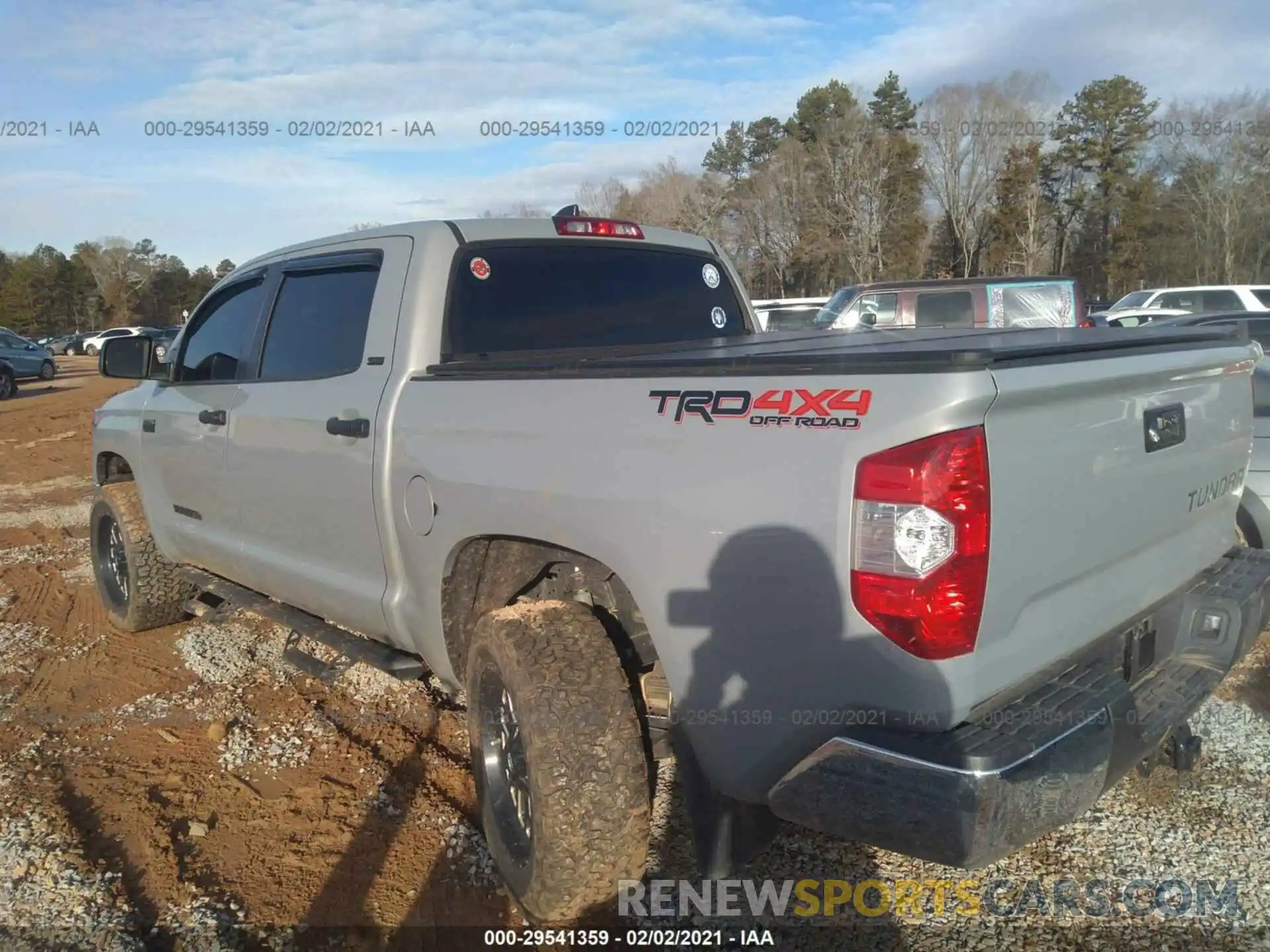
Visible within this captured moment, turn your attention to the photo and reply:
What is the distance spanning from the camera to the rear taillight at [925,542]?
196cm

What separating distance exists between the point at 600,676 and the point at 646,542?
0.48m

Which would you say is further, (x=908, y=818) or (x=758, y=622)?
(x=758, y=622)

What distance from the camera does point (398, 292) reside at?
3.45 meters

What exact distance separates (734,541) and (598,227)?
2.22m

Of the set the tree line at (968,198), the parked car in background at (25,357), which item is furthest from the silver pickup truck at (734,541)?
the tree line at (968,198)

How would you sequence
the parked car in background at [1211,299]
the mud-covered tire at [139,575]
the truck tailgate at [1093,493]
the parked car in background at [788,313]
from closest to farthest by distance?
the truck tailgate at [1093,493] → the mud-covered tire at [139,575] → the parked car in background at [1211,299] → the parked car in background at [788,313]

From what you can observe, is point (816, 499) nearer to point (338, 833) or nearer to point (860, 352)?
point (860, 352)

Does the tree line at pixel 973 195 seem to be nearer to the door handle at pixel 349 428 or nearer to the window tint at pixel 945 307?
the window tint at pixel 945 307

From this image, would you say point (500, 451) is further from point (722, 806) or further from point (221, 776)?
point (221, 776)

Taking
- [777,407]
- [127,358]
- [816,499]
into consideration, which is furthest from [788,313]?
[816,499]

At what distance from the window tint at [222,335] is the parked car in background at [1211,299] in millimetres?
18187

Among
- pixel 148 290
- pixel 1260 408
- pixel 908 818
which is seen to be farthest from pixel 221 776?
pixel 148 290

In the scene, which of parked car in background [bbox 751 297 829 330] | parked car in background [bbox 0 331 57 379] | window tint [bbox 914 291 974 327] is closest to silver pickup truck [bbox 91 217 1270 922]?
window tint [bbox 914 291 974 327]

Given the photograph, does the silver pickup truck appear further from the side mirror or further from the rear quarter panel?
the side mirror
